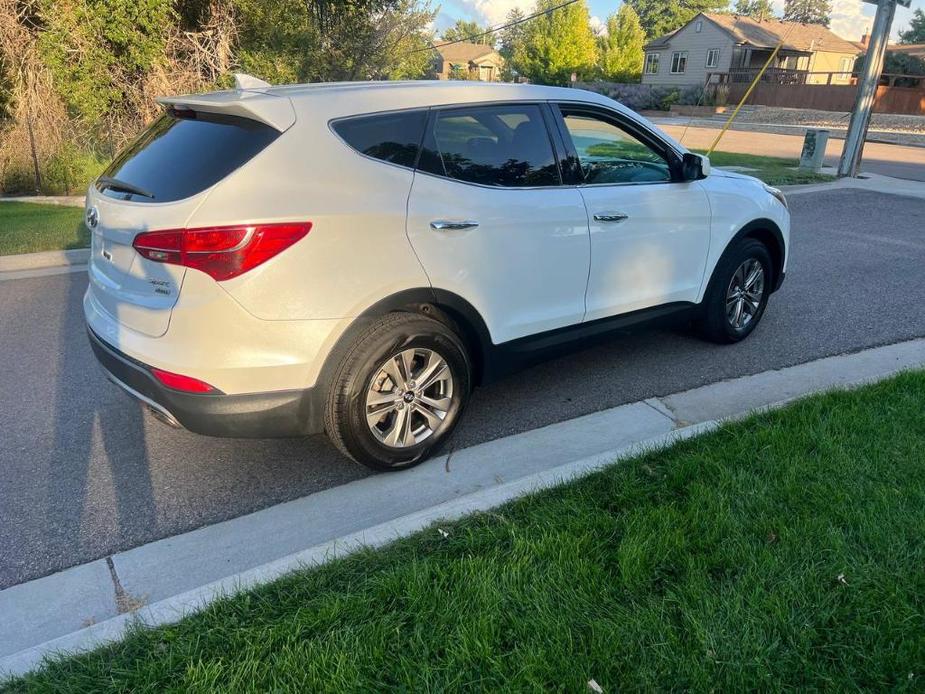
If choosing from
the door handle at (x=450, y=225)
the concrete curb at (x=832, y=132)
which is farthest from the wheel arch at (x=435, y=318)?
the concrete curb at (x=832, y=132)

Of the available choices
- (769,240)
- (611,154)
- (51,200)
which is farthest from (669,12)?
(611,154)

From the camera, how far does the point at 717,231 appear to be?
15.9ft

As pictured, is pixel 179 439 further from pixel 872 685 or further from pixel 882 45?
pixel 882 45

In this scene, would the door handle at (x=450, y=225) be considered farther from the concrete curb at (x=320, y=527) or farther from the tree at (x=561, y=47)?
the tree at (x=561, y=47)

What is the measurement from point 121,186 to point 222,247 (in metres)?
0.79

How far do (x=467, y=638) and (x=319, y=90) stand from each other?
2.60 meters

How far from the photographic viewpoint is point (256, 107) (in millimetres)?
3131

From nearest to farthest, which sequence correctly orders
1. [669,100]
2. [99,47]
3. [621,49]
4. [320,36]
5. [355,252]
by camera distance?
[355,252]
[99,47]
[320,36]
[669,100]
[621,49]

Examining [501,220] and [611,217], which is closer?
[501,220]

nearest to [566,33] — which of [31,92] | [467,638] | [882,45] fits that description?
[882,45]

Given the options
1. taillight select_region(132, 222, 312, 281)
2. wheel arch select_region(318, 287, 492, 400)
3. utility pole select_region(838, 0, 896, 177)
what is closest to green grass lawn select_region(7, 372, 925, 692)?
wheel arch select_region(318, 287, 492, 400)

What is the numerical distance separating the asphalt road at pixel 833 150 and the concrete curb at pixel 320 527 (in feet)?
48.2

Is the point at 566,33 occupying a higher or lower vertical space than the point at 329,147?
higher

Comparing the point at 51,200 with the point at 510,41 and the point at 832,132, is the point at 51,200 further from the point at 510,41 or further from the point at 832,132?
the point at 510,41
